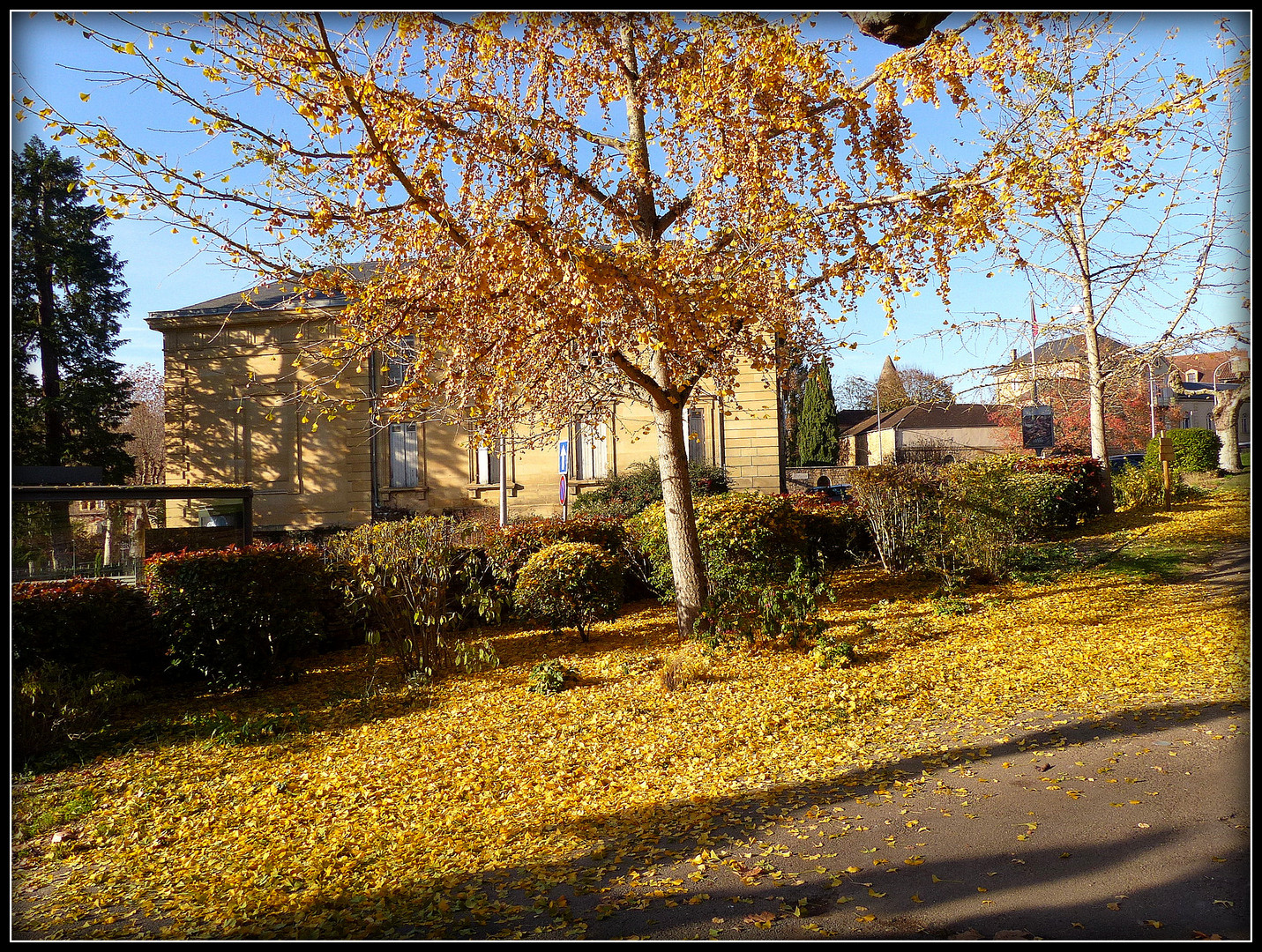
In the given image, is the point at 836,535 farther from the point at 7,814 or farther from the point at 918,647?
the point at 7,814

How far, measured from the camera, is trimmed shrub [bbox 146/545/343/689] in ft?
21.9

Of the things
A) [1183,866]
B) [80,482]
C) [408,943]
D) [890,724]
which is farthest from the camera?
[80,482]

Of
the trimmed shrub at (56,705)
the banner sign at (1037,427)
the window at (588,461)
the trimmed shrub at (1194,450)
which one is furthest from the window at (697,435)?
the trimmed shrub at (56,705)

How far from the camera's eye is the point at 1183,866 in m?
2.89

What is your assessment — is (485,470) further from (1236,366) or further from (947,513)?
(1236,366)

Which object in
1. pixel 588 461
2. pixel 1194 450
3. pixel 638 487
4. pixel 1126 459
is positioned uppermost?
pixel 588 461

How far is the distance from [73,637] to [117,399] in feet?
57.1

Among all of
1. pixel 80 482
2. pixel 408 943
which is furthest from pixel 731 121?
pixel 80 482

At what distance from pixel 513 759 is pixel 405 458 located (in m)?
16.2

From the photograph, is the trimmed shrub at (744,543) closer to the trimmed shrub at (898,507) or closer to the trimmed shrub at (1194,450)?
the trimmed shrub at (898,507)

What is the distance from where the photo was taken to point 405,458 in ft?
66.5

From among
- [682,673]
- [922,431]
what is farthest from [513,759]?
[922,431]

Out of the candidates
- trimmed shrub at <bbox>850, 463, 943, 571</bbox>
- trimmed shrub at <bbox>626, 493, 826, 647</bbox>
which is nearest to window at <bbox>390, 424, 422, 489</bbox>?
trimmed shrub at <bbox>626, 493, 826, 647</bbox>

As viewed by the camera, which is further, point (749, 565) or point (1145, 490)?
point (1145, 490)
